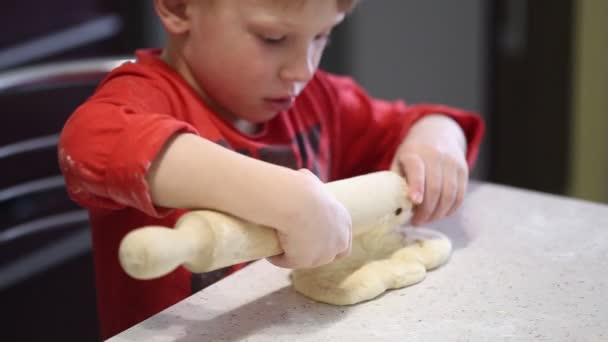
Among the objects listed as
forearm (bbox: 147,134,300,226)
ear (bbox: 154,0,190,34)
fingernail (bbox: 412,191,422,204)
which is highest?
ear (bbox: 154,0,190,34)

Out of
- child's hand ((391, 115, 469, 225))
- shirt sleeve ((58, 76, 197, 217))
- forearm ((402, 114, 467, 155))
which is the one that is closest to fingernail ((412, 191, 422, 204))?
child's hand ((391, 115, 469, 225))

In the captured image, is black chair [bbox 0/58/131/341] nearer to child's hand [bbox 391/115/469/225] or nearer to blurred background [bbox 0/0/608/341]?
blurred background [bbox 0/0/608/341]

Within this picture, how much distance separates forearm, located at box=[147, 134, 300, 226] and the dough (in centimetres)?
12

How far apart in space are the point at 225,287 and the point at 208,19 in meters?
0.27

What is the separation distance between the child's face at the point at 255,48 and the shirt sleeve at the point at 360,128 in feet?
0.74

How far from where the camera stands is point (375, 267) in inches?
27.9

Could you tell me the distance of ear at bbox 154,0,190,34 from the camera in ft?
2.60

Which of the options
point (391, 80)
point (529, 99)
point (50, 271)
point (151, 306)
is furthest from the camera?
point (529, 99)

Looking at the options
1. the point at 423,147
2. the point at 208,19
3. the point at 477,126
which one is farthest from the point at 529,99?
the point at 208,19

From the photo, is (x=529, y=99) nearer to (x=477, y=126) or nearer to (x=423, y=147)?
(x=477, y=126)

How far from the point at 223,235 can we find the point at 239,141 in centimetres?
29

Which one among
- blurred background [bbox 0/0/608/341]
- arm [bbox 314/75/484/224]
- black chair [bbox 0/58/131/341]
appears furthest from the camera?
blurred background [bbox 0/0/608/341]

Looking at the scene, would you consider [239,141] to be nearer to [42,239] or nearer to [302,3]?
[302,3]

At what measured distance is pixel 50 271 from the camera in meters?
1.48
